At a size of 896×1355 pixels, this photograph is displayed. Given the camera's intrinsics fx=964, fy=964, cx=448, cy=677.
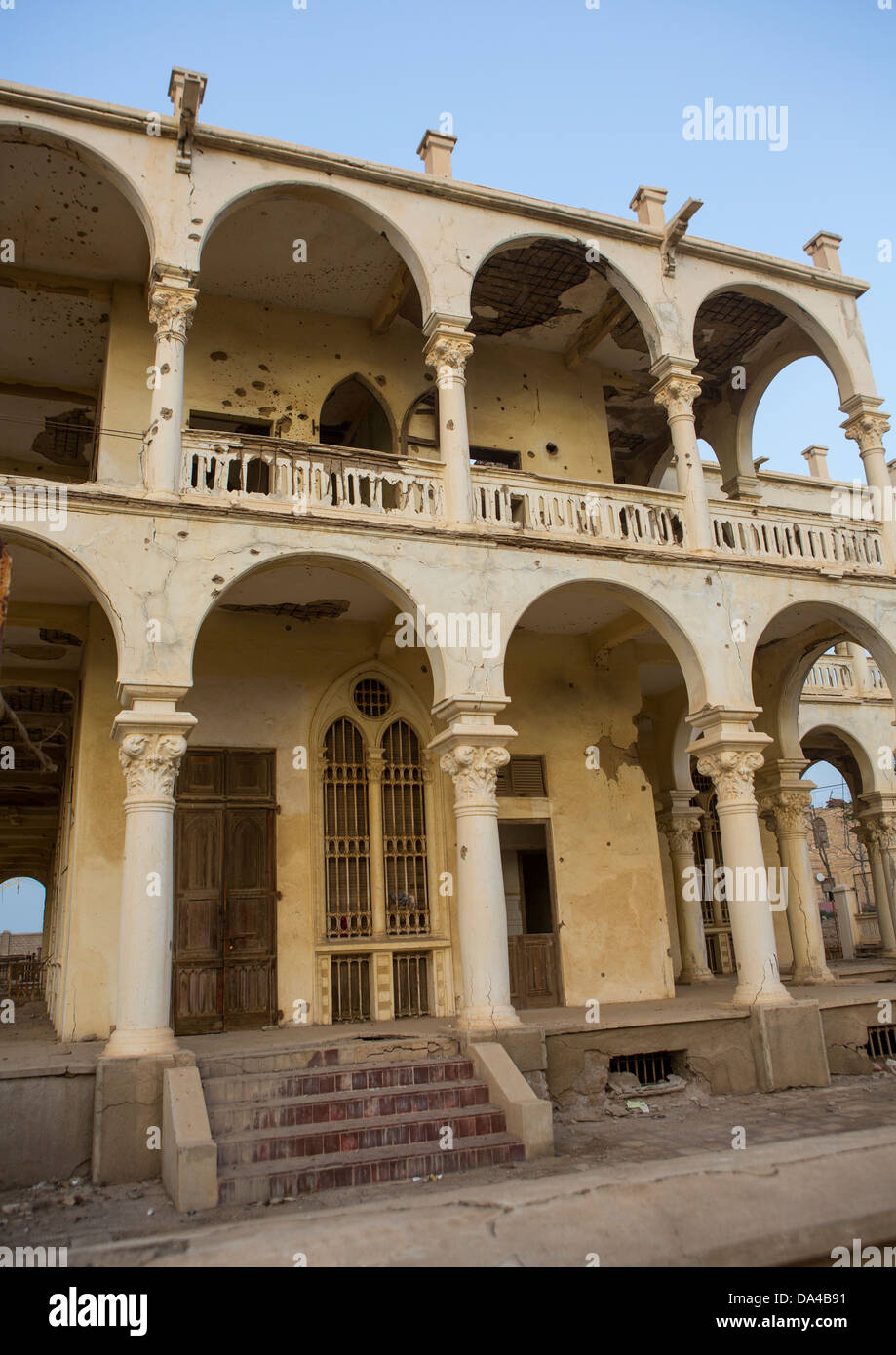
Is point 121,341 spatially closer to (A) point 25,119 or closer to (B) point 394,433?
(A) point 25,119

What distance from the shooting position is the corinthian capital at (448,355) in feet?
38.9

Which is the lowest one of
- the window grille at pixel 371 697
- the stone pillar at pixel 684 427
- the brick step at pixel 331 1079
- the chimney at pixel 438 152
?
the brick step at pixel 331 1079

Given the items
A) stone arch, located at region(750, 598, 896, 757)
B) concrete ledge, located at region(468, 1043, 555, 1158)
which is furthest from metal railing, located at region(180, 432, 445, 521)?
concrete ledge, located at region(468, 1043, 555, 1158)

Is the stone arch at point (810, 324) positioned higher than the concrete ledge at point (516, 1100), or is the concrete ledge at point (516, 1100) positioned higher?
the stone arch at point (810, 324)

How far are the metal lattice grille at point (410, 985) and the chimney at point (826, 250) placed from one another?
12185mm

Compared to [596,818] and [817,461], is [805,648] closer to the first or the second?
[596,818]

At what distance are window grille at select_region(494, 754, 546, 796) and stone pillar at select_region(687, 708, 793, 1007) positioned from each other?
262cm

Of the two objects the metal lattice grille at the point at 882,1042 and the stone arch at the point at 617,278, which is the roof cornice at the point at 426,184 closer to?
the stone arch at the point at 617,278

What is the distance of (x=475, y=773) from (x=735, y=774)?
361cm

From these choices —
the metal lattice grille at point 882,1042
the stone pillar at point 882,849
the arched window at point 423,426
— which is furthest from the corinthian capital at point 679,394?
the stone pillar at point 882,849

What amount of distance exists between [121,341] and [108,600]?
16.2 ft

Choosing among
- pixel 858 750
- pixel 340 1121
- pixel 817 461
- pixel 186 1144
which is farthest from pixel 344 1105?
pixel 817 461

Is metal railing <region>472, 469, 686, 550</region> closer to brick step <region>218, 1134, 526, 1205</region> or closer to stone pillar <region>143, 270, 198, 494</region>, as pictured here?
stone pillar <region>143, 270, 198, 494</region>
